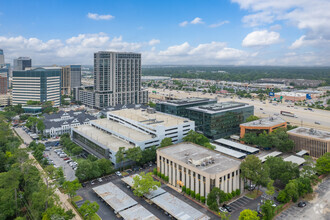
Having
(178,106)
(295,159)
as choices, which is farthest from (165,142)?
(295,159)

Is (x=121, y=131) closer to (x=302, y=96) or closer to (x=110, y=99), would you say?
(x=110, y=99)

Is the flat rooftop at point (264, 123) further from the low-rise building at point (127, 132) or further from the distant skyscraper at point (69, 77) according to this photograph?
the distant skyscraper at point (69, 77)

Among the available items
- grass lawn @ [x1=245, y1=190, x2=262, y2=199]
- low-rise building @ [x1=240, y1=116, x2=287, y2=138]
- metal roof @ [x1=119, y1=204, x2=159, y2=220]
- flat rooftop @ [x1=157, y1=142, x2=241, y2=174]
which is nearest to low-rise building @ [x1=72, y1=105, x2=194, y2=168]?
flat rooftop @ [x1=157, y1=142, x2=241, y2=174]

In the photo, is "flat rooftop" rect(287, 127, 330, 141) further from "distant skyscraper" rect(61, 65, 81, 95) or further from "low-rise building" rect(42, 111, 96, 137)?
"distant skyscraper" rect(61, 65, 81, 95)

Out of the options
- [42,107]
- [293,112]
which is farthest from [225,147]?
[42,107]

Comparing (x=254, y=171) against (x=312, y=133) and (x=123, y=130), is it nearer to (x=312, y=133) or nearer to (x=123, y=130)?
(x=312, y=133)

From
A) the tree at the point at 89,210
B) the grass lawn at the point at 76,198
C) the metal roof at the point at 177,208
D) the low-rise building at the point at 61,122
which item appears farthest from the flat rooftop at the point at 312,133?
the low-rise building at the point at 61,122
